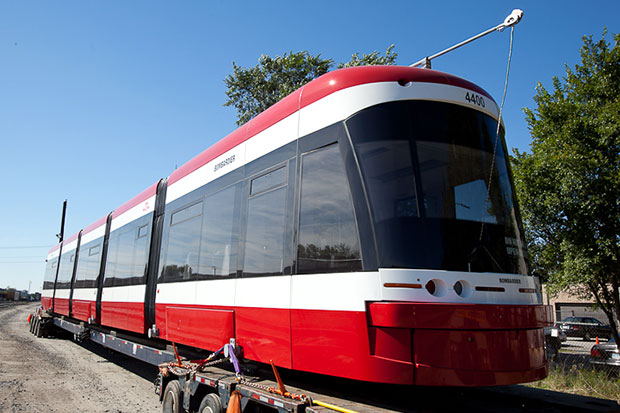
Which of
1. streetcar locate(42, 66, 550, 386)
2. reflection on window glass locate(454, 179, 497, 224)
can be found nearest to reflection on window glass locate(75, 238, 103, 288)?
streetcar locate(42, 66, 550, 386)

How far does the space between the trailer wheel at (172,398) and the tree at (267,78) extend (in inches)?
751

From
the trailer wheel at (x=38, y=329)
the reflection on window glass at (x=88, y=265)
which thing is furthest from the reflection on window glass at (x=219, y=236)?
the trailer wheel at (x=38, y=329)

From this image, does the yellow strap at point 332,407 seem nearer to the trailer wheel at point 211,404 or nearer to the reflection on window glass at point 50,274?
the trailer wheel at point 211,404

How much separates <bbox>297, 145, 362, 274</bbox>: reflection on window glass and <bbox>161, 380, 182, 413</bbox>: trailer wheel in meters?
3.32

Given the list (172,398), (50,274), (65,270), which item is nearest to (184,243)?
(172,398)

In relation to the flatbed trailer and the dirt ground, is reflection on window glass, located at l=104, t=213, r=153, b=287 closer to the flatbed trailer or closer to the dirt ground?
the dirt ground

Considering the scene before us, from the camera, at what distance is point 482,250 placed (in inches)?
167

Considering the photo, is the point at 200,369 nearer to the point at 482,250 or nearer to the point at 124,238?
the point at 482,250

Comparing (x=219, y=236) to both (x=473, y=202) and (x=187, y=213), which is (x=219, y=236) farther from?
(x=473, y=202)

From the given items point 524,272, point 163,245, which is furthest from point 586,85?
point 163,245

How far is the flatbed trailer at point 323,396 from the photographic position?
4.34 meters

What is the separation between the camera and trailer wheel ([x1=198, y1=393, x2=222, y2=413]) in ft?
18.2

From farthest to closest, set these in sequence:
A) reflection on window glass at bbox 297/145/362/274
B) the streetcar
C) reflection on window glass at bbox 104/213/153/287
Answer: reflection on window glass at bbox 104/213/153/287, reflection on window glass at bbox 297/145/362/274, the streetcar

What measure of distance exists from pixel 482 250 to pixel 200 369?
392 centimetres
